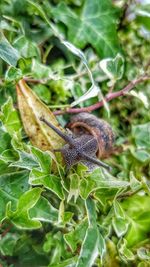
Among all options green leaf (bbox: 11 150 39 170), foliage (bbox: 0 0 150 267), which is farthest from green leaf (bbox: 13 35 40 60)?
green leaf (bbox: 11 150 39 170)

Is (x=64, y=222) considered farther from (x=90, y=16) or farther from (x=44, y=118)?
(x=90, y=16)

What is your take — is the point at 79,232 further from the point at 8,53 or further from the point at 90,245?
the point at 8,53

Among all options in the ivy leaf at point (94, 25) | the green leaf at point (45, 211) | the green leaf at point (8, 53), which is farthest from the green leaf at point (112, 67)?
the green leaf at point (45, 211)

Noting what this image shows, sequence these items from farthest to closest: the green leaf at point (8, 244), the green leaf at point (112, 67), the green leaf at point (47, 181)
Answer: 1. the green leaf at point (112, 67)
2. the green leaf at point (8, 244)
3. the green leaf at point (47, 181)

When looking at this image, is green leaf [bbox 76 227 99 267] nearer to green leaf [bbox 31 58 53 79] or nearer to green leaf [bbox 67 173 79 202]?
green leaf [bbox 67 173 79 202]

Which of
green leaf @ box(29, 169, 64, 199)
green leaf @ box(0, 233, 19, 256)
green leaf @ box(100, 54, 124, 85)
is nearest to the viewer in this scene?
green leaf @ box(29, 169, 64, 199)

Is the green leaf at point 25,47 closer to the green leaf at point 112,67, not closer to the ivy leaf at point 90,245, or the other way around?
the green leaf at point 112,67
